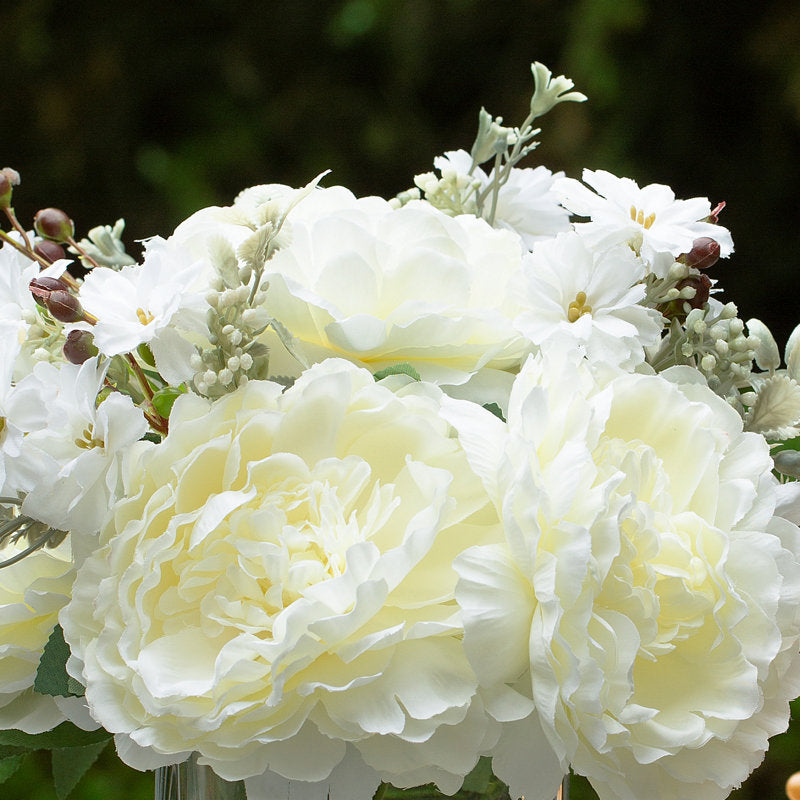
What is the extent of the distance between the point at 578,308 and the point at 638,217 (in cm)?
6

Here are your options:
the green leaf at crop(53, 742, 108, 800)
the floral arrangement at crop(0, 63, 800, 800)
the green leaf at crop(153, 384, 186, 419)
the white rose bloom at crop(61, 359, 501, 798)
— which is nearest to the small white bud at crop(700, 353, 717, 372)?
the floral arrangement at crop(0, 63, 800, 800)

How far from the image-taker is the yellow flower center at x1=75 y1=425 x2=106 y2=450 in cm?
44

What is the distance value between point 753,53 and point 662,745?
1442 mm

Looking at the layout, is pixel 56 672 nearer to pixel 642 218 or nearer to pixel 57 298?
pixel 57 298


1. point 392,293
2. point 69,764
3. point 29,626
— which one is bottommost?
point 69,764

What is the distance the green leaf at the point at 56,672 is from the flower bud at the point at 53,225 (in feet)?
0.72

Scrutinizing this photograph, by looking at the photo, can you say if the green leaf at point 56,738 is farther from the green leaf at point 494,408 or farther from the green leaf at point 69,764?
the green leaf at point 494,408

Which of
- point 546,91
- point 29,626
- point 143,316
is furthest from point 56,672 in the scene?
point 546,91

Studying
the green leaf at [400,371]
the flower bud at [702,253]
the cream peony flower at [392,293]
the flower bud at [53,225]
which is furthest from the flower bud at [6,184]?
the flower bud at [702,253]

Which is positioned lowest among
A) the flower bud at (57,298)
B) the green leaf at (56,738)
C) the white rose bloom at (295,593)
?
the green leaf at (56,738)

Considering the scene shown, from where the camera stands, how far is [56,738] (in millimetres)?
503

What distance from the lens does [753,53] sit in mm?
1638

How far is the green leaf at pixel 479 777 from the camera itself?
48 centimetres

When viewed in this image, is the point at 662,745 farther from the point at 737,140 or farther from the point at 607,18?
the point at 737,140
